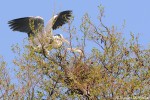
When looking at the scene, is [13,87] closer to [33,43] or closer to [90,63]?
[33,43]

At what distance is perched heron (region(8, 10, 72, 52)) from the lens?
1221 cm

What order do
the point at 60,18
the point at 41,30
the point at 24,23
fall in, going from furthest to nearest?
the point at 60,18 → the point at 24,23 → the point at 41,30

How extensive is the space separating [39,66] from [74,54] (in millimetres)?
865

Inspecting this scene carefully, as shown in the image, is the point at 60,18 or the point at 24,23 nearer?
the point at 24,23

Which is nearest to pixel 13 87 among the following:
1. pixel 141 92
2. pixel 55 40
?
pixel 55 40

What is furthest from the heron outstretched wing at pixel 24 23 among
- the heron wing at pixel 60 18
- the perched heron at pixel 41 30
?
the heron wing at pixel 60 18

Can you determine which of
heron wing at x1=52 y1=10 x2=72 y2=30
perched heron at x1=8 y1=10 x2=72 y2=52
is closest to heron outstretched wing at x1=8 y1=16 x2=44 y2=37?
perched heron at x1=8 y1=10 x2=72 y2=52

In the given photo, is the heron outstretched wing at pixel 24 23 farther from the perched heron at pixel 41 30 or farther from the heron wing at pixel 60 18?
the heron wing at pixel 60 18

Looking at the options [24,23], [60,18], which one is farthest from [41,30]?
[60,18]

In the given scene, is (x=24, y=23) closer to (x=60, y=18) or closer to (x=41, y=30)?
(x=60, y=18)

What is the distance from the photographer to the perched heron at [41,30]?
12.2m

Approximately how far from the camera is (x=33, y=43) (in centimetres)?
1243

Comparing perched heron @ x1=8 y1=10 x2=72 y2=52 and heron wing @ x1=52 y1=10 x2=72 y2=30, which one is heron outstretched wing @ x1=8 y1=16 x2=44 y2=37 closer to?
perched heron @ x1=8 y1=10 x2=72 y2=52

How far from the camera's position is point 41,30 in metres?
13.5
